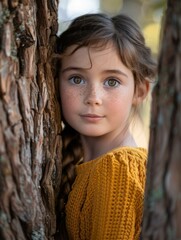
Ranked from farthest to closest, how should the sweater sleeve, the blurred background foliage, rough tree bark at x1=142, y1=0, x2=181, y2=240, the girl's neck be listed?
the blurred background foliage, the girl's neck, the sweater sleeve, rough tree bark at x1=142, y1=0, x2=181, y2=240

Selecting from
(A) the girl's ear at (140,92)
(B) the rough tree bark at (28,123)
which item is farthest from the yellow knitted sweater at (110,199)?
(A) the girl's ear at (140,92)

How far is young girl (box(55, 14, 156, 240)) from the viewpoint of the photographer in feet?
6.97

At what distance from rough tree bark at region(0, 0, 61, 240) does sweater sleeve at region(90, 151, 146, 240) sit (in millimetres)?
206

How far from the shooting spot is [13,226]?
5.79ft

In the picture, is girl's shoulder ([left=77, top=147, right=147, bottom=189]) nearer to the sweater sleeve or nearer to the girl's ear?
the sweater sleeve

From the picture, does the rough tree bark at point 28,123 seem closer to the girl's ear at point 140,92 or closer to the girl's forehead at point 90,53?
the girl's forehead at point 90,53


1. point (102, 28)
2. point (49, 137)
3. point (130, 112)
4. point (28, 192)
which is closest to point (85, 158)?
point (130, 112)

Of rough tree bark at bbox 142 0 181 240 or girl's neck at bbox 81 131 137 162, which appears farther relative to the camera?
girl's neck at bbox 81 131 137 162

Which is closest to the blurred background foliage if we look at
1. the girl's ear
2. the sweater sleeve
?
the girl's ear

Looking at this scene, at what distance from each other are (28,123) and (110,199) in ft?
1.69

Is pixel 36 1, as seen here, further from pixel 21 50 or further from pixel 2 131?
pixel 2 131

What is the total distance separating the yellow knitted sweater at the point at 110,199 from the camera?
82.3 inches

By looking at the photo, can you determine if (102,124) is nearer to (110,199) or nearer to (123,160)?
(123,160)

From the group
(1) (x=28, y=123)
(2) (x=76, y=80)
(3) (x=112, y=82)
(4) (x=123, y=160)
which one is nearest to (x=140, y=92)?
(3) (x=112, y=82)
